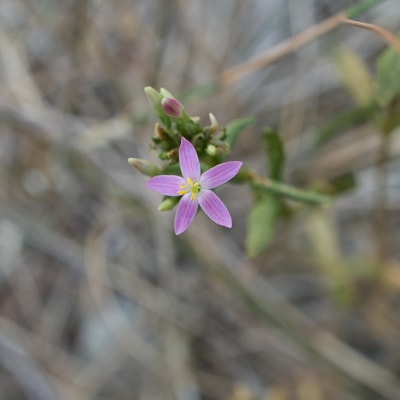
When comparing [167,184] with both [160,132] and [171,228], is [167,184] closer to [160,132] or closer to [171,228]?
[160,132]

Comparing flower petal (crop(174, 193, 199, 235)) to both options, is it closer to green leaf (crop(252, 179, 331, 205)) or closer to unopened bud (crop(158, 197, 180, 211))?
unopened bud (crop(158, 197, 180, 211))

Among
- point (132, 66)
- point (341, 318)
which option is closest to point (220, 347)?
point (341, 318)

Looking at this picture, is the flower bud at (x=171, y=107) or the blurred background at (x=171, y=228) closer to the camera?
the flower bud at (x=171, y=107)

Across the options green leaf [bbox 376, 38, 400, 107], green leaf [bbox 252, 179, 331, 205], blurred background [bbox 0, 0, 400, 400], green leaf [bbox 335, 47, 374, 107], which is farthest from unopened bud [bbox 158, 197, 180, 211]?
blurred background [bbox 0, 0, 400, 400]

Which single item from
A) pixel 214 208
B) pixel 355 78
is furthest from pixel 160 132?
pixel 355 78

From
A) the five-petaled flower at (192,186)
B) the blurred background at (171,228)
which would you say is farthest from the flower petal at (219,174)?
the blurred background at (171,228)

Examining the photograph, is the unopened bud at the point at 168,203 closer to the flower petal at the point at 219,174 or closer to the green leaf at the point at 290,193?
the flower petal at the point at 219,174
